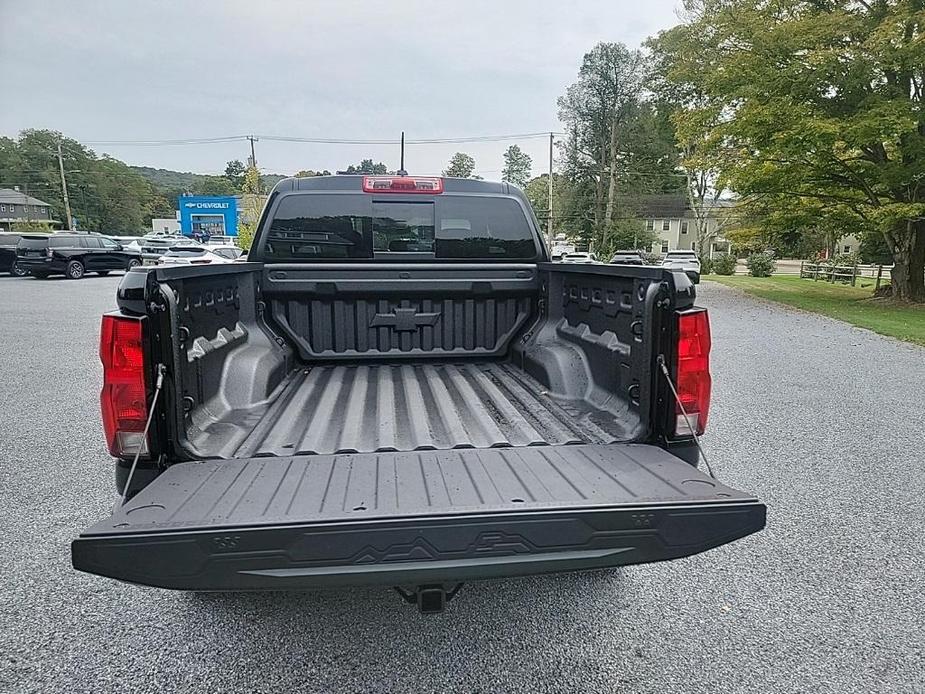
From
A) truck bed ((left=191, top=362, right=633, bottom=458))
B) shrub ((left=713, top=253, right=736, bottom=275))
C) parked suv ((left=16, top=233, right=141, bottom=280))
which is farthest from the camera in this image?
shrub ((left=713, top=253, right=736, bottom=275))

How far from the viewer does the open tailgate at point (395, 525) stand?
4.85ft

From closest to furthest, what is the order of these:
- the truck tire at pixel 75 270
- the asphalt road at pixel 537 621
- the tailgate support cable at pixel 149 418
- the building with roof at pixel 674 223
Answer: the tailgate support cable at pixel 149 418 < the asphalt road at pixel 537 621 < the truck tire at pixel 75 270 < the building with roof at pixel 674 223

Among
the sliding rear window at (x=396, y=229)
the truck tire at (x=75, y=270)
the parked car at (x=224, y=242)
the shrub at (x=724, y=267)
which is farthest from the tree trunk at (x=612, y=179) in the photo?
the sliding rear window at (x=396, y=229)

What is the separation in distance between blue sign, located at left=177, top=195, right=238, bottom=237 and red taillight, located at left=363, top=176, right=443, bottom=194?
4172 centimetres

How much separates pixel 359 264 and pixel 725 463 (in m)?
3.06

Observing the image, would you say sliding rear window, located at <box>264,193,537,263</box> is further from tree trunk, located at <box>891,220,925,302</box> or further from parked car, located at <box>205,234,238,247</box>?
parked car, located at <box>205,234,238,247</box>

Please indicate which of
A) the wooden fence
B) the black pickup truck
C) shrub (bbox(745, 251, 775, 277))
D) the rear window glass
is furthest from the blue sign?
the black pickup truck

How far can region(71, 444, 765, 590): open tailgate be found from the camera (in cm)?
148

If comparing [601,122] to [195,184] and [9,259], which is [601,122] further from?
[195,184]

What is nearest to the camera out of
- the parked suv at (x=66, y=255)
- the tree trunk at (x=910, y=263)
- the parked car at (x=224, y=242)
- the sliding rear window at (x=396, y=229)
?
the sliding rear window at (x=396, y=229)

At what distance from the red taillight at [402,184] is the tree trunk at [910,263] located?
16.9 metres

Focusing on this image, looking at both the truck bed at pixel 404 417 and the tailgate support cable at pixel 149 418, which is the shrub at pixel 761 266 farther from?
the tailgate support cable at pixel 149 418

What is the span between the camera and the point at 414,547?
155 cm

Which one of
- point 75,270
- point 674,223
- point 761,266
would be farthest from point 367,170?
point 674,223
